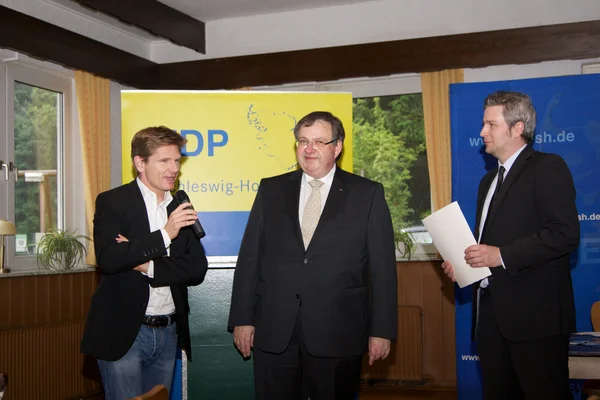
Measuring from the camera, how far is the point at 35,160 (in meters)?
6.05

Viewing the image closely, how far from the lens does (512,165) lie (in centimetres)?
289

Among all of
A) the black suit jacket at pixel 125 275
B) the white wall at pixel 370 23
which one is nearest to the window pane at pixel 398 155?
the white wall at pixel 370 23

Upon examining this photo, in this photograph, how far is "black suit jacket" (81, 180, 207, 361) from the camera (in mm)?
2729

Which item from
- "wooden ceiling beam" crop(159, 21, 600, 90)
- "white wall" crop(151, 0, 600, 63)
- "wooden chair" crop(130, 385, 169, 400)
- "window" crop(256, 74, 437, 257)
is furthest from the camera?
"window" crop(256, 74, 437, 257)

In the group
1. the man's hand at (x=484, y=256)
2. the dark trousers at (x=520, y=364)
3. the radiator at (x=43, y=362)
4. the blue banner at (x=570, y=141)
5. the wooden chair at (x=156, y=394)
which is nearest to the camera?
the wooden chair at (x=156, y=394)

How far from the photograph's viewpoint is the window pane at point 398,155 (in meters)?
6.82

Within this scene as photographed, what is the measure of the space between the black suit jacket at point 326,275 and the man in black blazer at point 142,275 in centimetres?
28

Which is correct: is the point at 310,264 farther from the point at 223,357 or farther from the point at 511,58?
the point at 511,58

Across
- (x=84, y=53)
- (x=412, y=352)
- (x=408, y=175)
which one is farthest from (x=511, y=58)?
(x=84, y=53)

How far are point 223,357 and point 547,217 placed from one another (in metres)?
1.77

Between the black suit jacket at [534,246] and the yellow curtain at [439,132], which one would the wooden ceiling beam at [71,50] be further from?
the black suit jacket at [534,246]

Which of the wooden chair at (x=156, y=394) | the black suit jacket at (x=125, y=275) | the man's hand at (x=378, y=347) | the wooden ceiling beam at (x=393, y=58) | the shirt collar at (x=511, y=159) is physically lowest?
the man's hand at (x=378, y=347)

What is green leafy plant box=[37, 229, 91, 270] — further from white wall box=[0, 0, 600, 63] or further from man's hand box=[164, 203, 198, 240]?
man's hand box=[164, 203, 198, 240]

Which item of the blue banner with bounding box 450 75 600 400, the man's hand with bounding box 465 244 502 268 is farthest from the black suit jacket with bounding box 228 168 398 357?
the blue banner with bounding box 450 75 600 400
